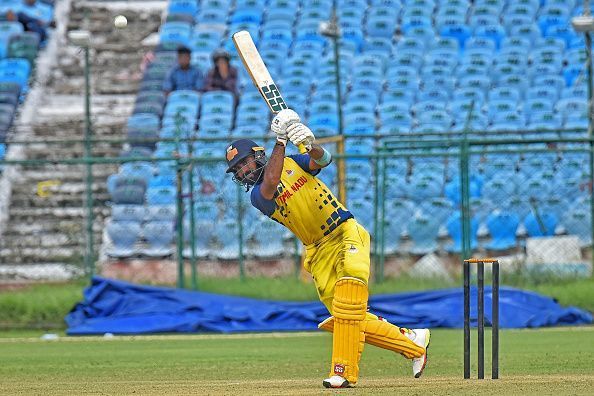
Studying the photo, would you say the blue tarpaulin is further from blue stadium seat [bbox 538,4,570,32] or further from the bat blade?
blue stadium seat [bbox 538,4,570,32]

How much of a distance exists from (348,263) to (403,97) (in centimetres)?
1502

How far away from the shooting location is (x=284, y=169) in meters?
9.88

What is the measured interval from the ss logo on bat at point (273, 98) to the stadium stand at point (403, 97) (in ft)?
29.7

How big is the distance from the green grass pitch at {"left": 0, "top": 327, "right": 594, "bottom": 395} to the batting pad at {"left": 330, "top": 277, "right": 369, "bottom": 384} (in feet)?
0.64

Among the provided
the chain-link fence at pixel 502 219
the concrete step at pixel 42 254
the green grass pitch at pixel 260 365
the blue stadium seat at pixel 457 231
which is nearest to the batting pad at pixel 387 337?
the green grass pitch at pixel 260 365

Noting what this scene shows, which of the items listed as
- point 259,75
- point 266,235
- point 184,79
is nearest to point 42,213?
point 184,79

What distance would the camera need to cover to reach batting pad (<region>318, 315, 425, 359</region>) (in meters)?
10.0

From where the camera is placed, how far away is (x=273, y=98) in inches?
405

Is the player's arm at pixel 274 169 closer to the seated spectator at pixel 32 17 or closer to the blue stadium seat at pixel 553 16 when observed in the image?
the blue stadium seat at pixel 553 16

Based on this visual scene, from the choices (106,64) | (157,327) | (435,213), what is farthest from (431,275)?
(106,64)

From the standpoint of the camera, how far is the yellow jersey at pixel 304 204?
983cm

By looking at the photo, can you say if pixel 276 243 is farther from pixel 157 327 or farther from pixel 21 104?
pixel 21 104

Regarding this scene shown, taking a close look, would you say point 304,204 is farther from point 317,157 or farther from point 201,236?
point 201,236

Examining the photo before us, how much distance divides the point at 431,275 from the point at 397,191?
150 cm
